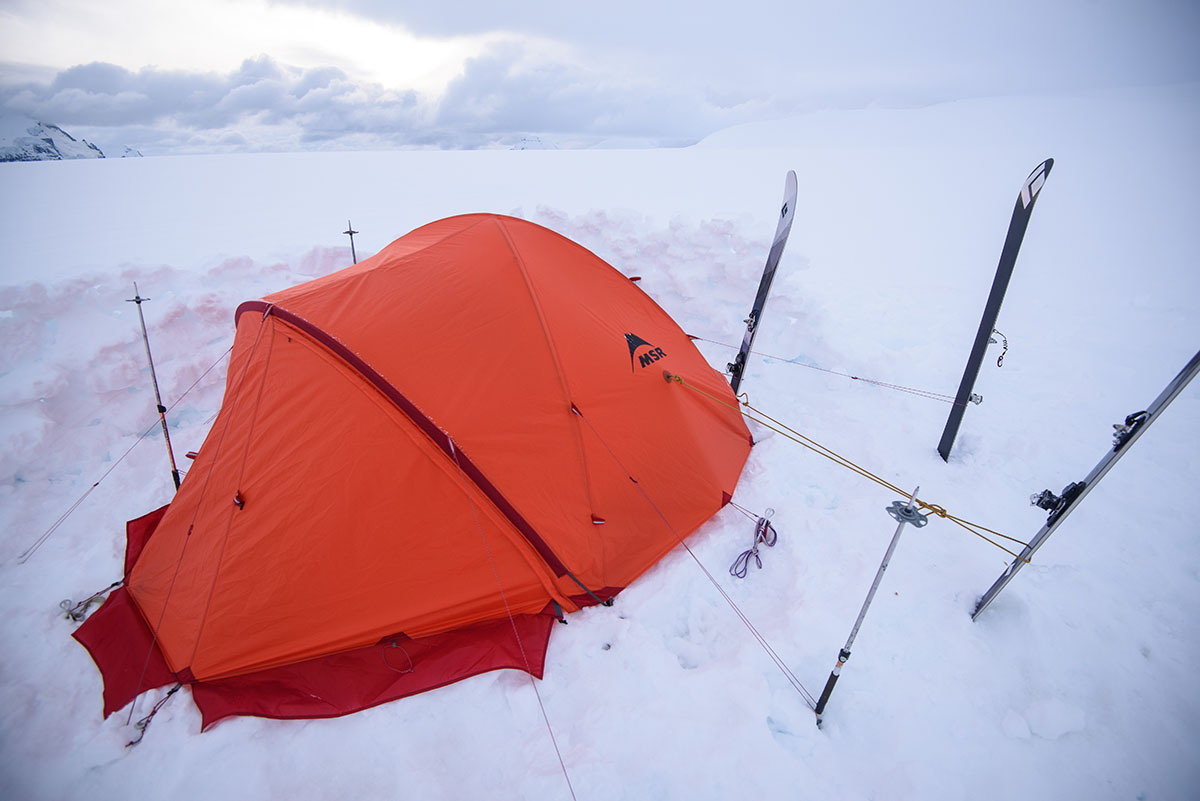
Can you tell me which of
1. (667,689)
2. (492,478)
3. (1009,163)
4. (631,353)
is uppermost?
(1009,163)

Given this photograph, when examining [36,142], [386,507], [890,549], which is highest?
[890,549]

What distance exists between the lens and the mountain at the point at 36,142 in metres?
134

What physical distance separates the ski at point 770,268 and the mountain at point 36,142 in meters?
195

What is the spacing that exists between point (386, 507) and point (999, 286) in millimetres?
5640

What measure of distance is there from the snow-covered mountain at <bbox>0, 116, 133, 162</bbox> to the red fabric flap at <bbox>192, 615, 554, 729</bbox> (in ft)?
637

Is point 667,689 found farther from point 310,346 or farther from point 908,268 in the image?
point 908,268

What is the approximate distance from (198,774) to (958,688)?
4372mm

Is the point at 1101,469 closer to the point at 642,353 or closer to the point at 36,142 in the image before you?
the point at 642,353

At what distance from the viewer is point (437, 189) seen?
17.9 meters

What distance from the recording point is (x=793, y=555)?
386cm

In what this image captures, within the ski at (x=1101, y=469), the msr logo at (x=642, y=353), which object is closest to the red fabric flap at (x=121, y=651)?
the msr logo at (x=642, y=353)

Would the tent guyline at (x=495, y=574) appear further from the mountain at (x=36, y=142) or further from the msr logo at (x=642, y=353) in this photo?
the mountain at (x=36, y=142)

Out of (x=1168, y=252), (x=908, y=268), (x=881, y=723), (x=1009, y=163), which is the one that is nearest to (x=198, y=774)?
(x=881, y=723)

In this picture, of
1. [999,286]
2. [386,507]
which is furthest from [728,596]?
[999,286]
